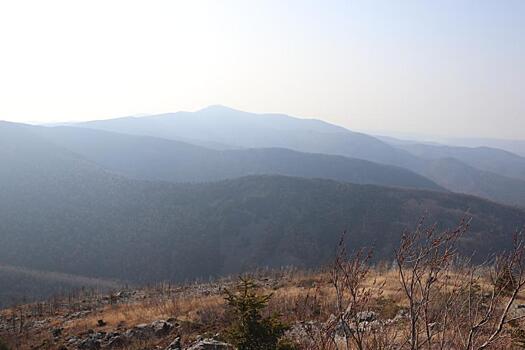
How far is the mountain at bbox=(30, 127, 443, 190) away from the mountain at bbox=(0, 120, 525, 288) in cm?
5483

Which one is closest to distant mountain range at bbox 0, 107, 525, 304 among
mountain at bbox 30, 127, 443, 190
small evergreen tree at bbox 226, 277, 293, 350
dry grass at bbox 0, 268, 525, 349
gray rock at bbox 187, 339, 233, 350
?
dry grass at bbox 0, 268, 525, 349

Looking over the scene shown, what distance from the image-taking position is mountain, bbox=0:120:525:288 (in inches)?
2164

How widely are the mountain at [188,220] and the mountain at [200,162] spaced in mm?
54827

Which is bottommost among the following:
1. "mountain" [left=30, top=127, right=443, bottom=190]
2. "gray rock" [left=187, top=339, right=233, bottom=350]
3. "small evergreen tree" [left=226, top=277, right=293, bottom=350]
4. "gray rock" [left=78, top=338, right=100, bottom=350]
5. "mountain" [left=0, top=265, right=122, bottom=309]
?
"mountain" [left=0, top=265, right=122, bottom=309]

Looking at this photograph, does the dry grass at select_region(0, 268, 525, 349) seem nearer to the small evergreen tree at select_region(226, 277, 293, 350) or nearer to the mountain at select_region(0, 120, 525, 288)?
the small evergreen tree at select_region(226, 277, 293, 350)

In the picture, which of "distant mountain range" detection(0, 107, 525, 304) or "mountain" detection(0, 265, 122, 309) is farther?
"distant mountain range" detection(0, 107, 525, 304)

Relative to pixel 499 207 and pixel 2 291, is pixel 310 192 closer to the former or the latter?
pixel 499 207

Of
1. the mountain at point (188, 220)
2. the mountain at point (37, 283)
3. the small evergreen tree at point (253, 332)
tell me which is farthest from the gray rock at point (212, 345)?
the mountain at point (188, 220)

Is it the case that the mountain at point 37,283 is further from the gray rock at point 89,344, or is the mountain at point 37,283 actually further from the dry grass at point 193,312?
the gray rock at point 89,344

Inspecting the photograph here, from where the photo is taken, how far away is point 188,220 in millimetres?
63344

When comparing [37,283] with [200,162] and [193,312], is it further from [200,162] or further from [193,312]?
[200,162]

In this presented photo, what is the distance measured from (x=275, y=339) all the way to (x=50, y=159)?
8286 cm

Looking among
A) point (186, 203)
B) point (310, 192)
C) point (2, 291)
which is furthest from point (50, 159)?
point (310, 192)

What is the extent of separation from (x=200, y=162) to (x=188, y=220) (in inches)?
3288
